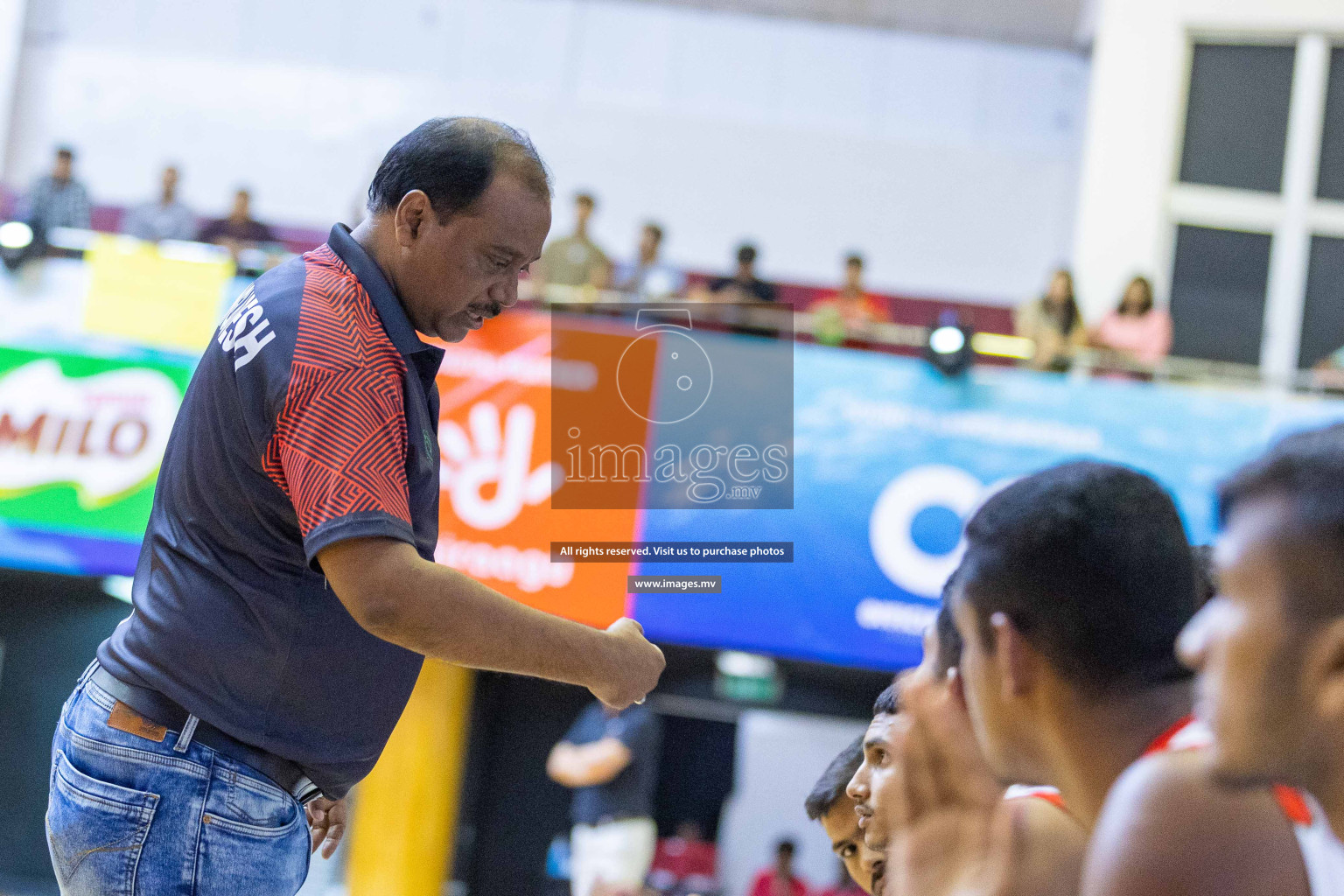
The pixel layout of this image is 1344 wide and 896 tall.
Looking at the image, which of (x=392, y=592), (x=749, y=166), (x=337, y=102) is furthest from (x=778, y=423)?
(x=337, y=102)

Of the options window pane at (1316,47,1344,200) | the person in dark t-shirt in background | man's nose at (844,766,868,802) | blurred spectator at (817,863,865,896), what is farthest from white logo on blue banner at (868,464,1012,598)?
window pane at (1316,47,1344,200)

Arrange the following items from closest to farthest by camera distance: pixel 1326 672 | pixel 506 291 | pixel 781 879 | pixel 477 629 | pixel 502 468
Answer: pixel 1326 672, pixel 477 629, pixel 506 291, pixel 502 468, pixel 781 879

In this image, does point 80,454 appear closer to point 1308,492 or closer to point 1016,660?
point 1016,660

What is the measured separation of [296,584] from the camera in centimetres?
148

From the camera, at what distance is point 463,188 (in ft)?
4.93

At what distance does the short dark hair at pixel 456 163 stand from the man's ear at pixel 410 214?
1cm

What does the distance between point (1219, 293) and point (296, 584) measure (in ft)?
30.8

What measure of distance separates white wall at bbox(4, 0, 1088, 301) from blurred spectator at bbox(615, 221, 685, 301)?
3082mm

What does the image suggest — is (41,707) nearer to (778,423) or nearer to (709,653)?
(709,653)

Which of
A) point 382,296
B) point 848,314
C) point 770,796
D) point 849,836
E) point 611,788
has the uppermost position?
point 848,314

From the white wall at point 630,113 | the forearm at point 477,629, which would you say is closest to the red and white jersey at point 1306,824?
the forearm at point 477,629

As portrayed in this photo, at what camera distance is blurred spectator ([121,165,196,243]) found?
744 cm

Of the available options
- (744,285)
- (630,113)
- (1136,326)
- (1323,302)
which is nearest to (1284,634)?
(744,285)

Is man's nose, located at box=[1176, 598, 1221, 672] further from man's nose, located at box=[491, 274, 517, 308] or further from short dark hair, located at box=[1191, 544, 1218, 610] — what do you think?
man's nose, located at box=[491, 274, 517, 308]
